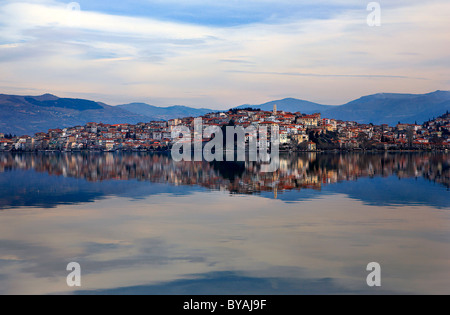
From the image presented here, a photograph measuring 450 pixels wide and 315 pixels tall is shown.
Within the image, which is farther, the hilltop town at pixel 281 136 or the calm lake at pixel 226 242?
the hilltop town at pixel 281 136

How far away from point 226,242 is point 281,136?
260 feet

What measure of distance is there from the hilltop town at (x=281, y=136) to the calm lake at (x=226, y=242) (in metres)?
66.5

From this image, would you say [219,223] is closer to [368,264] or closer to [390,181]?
[368,264]

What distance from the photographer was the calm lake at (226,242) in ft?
22.1

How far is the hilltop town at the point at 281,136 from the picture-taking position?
86.1 m

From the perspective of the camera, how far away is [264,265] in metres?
7.57

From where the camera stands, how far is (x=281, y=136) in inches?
3447

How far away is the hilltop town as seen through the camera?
8612 centimetres

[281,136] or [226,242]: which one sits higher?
[281,136]

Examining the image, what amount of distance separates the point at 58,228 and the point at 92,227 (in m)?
0.76

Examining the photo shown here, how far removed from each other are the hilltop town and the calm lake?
66537mm

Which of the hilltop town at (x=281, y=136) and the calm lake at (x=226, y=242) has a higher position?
the hilltop town at (x=281, y=136)

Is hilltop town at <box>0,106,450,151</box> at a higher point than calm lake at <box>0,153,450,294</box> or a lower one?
higher

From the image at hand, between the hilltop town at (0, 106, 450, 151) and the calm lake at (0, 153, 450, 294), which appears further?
the hilltop town at (0, 106, 450, 151)
